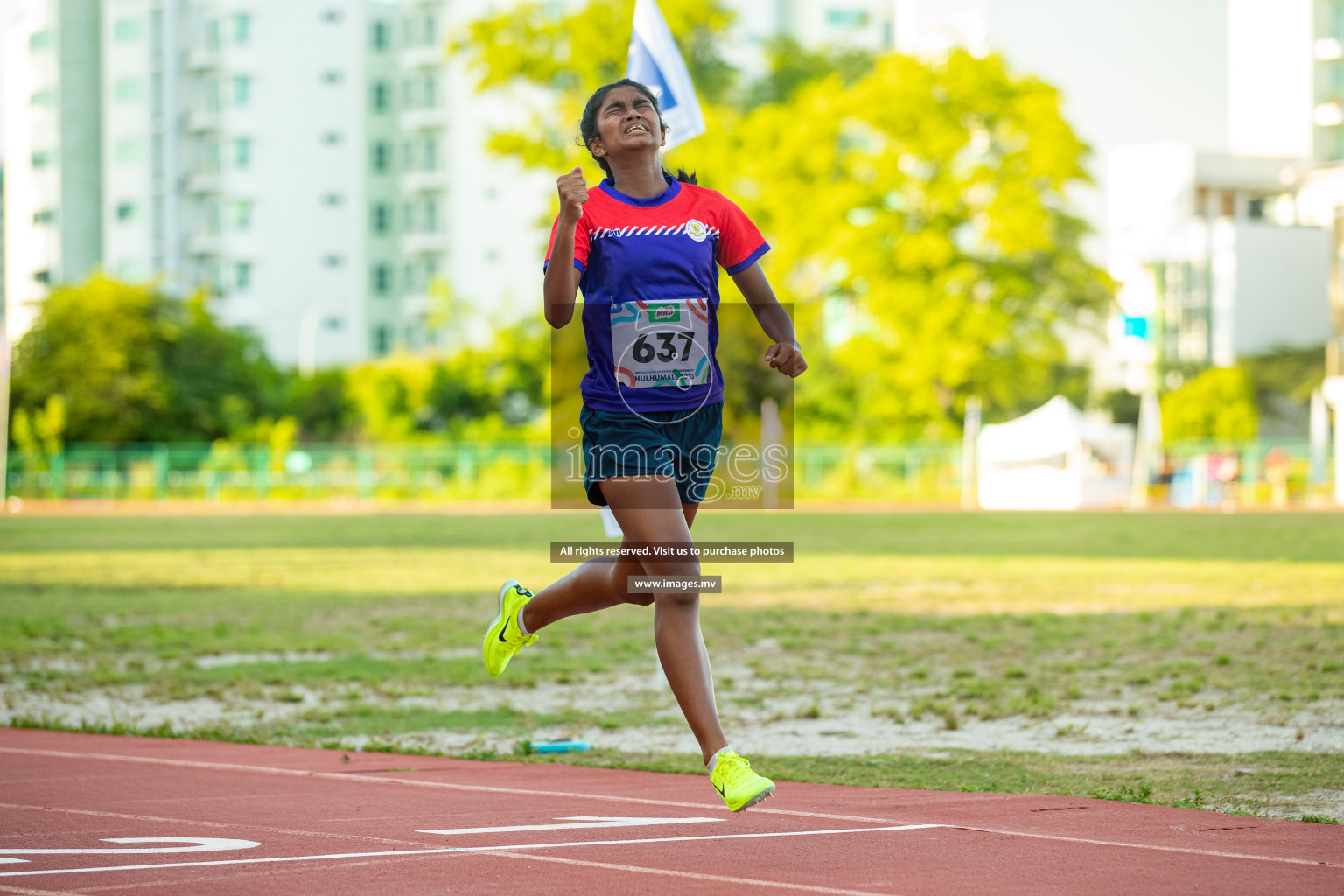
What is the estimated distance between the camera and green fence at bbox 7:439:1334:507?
4541cm

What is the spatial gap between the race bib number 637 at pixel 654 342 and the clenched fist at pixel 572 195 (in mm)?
325

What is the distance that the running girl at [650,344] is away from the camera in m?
4.65

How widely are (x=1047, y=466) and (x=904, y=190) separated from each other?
371 inches

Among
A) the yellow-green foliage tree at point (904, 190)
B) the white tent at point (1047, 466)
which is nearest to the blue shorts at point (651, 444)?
the yellow-green foliage tree at point (904, 190)

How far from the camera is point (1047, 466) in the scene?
4191 cm

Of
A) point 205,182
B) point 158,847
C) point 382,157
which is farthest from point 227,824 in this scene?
point 382,157

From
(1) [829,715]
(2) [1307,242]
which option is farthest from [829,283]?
(1) [829,715]

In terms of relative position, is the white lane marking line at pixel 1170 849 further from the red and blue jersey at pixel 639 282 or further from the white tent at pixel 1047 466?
the white tent at pixel 1047 466

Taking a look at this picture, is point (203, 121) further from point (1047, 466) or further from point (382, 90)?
point (1047, 466)

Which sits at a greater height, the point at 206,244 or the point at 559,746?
the point at 206,244

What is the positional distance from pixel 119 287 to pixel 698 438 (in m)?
52.2

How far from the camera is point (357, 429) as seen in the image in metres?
55.0

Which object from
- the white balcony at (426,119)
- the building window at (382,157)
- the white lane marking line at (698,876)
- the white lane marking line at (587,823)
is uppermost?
the white balcony at (426,119)

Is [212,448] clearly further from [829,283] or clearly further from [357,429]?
[829,283]
